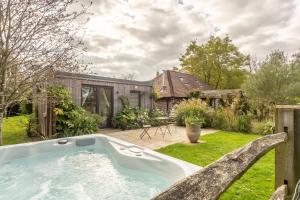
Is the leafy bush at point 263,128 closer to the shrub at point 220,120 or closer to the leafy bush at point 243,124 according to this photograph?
the leafy bush at point 243,124

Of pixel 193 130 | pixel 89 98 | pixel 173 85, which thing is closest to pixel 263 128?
pixel 193 130

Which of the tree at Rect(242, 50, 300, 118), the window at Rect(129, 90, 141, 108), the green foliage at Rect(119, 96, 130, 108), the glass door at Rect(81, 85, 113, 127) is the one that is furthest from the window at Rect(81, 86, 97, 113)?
the tree at Rect(242, 50, 300, 118)

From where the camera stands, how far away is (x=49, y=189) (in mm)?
4145

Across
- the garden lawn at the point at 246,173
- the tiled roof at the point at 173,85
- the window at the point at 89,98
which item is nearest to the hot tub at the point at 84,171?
the garden lawn at the point at 246,173

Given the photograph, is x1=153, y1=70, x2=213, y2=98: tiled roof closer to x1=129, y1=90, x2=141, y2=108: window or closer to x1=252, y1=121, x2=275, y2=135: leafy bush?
x1=129, y1=90, x2=141, y2=108: window

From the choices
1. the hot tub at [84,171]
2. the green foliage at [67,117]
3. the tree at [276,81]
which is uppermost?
the tree at [276,81]

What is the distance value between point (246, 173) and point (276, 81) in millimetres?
10557

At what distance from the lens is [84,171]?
498 cm

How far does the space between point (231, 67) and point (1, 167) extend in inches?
1062

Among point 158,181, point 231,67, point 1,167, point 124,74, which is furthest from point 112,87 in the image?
point 231,67

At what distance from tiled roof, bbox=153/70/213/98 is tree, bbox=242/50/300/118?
6.21 meters

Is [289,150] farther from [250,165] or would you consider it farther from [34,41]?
[34,41]

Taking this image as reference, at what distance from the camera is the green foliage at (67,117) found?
307 inches

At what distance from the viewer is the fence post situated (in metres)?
1.66
